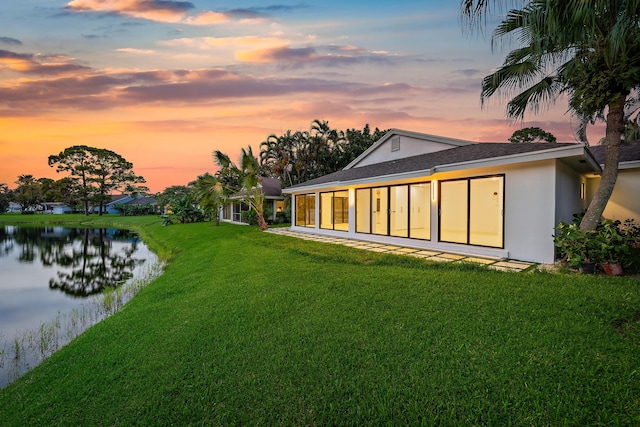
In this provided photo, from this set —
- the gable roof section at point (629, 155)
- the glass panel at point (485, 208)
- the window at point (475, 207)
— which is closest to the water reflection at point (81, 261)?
the window at point (475, 207)

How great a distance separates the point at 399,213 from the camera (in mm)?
12359

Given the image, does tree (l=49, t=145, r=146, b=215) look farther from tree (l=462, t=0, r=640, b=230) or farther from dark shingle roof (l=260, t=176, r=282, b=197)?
tree (l=462, t=0, r=640, b=230)

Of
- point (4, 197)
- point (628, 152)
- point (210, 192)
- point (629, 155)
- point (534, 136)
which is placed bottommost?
point (210, 192)

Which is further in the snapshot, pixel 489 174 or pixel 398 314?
pixel 489 174

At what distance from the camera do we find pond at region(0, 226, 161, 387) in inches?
235

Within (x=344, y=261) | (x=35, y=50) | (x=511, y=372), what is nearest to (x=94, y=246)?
(x=35, y=50)

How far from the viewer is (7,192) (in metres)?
61.8

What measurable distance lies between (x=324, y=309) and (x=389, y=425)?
94.9 inches

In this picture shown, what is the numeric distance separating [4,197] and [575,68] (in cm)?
8405

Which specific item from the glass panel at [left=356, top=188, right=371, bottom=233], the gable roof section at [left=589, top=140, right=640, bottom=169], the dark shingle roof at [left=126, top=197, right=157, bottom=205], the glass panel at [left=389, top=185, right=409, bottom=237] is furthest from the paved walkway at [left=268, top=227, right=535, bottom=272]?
the dark shingle roof at [left=126, top=197, right=157, bottom=205]

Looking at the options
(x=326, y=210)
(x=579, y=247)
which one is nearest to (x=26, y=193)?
(x=326, y=210)

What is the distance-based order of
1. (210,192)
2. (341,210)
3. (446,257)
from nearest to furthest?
1. (446,257)
2. (341,210)
3. (210,192)

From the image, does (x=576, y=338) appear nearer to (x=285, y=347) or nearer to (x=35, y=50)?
(x=285, y=347)

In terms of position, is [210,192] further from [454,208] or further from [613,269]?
[613,269]
